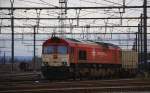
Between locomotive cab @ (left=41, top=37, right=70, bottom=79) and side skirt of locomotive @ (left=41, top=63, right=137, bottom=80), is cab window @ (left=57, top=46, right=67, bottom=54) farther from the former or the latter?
side skirt of locomotive @ (left=41, top=63, right=137, bottom=80)

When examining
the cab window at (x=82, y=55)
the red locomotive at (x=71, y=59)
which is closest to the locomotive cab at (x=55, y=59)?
the red locomotive at (x=71, y=59)

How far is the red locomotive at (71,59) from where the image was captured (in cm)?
3247

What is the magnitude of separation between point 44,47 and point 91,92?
15.1 m

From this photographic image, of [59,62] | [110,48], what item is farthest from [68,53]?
[110,48]

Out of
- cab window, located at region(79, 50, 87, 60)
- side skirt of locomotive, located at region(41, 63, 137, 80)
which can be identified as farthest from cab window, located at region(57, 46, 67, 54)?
cab window, located at region(79, 50, 87, 60)

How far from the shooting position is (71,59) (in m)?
33.1

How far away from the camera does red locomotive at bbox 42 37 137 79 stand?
32.5 meters

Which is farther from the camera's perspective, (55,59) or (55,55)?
(55,55)

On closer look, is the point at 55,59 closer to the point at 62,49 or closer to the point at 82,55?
the point at 62,49

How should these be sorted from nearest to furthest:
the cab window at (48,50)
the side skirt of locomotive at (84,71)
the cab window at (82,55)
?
the side skirt of locomotive at (84,71) < the cab window at (48,50) < the cab window at (82,55)

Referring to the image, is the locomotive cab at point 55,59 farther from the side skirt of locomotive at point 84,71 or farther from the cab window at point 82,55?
the cab window at point 82,55

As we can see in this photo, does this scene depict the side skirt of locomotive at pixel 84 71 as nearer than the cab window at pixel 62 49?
Yes

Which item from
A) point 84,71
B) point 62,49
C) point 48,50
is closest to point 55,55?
point 62,49

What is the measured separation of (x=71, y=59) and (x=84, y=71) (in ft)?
9.06
